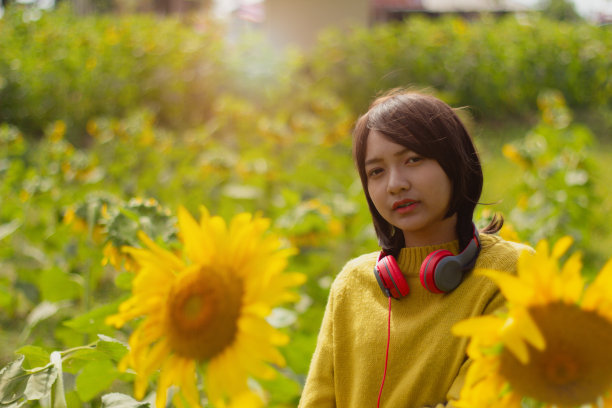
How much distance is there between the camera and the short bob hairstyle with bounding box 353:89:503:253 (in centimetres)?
114

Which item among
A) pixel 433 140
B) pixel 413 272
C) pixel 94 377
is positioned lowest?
pixel 94 377

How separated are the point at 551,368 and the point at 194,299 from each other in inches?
16.6

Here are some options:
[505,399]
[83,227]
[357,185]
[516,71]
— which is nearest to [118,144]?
[357,185]

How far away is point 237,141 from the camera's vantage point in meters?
5.02

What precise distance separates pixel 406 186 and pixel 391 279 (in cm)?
17

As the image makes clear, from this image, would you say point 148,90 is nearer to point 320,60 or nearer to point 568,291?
point 320,60

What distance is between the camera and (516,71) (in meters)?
8.30

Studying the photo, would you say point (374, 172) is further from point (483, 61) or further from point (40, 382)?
point (483, 61)

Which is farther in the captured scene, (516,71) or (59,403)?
(516,71)

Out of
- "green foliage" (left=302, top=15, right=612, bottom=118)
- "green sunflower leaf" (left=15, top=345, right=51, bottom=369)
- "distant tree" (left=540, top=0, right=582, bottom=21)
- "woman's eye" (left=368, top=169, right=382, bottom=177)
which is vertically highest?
"woman's eye" (left=368, top=169, right=382, bottom=177)

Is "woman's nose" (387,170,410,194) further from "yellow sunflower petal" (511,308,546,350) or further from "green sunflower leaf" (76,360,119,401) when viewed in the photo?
"green sunflower leaf" (76,360,119,401)

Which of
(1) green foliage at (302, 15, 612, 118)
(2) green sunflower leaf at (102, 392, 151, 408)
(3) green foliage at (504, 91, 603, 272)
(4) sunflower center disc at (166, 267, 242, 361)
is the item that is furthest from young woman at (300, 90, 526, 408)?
(1) green foliage at (302, 15, 612, 118)

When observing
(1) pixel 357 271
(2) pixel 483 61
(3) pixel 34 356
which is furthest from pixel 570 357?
(2) pixel 483 61

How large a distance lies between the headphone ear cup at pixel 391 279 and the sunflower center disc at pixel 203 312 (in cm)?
44
